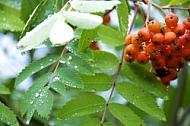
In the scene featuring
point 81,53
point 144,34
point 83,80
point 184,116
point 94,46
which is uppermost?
point 144,34

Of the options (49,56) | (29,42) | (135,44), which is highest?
(29,42)

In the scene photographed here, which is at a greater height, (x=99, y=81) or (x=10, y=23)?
(x=10, y=23)

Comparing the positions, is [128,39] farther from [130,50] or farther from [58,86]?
[58,86]

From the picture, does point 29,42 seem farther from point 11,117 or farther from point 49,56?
point 49,56

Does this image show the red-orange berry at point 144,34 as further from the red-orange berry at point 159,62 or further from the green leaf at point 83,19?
the green leaf at point 83,19

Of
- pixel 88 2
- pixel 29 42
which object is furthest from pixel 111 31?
pixel 29 42

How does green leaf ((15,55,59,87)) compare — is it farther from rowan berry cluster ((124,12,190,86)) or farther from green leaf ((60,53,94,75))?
rowan berry cluster ((124,12,190,86))

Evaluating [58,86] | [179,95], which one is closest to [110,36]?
[58,86]
